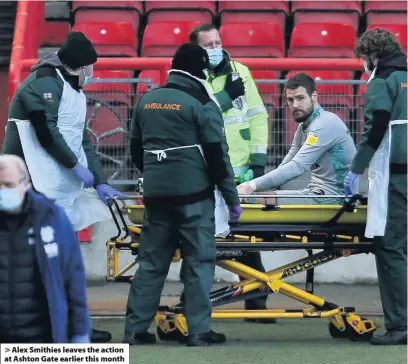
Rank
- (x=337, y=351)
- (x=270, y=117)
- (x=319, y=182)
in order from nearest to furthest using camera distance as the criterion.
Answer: (x=337, y=351) < (x=319, y=182) < (x=270, y=117)

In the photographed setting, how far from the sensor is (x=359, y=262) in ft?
32.7

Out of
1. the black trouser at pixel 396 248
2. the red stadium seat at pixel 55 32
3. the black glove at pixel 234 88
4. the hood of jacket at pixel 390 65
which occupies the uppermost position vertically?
the red stadium seat at pixel 55 32

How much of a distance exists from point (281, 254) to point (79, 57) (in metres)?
3.17

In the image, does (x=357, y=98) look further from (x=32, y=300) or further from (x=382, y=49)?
(x=32, y=300)

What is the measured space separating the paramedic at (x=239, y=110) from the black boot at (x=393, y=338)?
1085 mm

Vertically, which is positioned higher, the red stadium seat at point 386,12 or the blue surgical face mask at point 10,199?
the red stadium seat at point 386,12

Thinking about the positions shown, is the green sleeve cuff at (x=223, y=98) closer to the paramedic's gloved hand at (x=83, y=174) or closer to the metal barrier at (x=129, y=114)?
the paramedic's gloved hand at (x=83, y=174)

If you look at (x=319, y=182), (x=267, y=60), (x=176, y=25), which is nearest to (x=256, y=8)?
(x=176, y=25)

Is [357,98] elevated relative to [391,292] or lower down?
elevated

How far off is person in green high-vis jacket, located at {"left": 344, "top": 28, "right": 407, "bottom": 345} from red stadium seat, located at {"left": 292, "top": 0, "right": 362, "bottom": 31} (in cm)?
450

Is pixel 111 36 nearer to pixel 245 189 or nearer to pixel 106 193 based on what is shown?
pixel 106 193

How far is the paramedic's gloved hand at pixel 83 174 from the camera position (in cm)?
750

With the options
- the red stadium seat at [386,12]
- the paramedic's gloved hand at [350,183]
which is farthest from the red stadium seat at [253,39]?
the paramedic's gloved hand at [350,183]

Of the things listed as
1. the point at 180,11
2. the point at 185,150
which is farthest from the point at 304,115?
the point at 180,11
